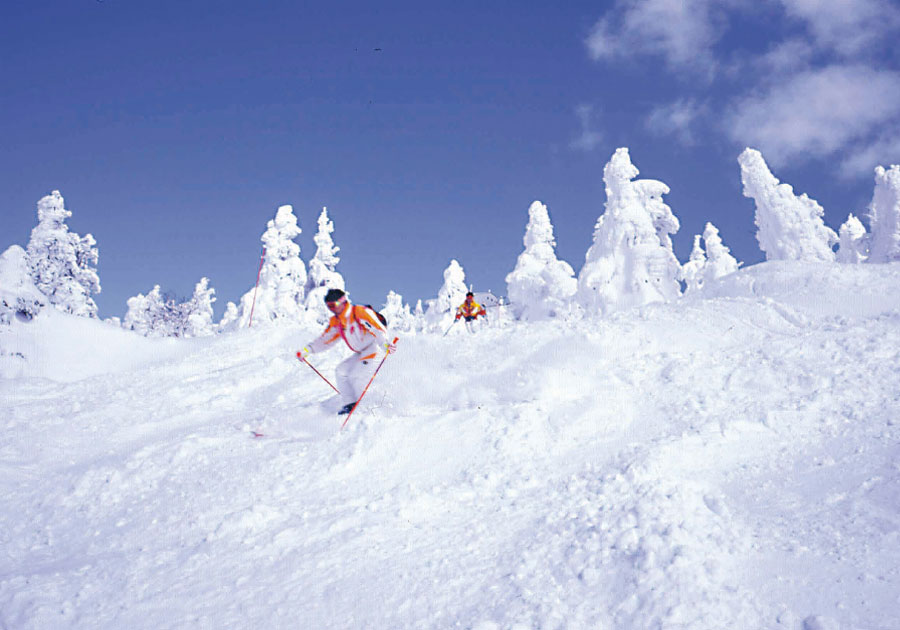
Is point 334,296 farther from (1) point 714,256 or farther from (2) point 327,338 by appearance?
(1) point 714,256

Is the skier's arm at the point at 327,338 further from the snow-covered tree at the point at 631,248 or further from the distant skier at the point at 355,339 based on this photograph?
the snow-covered tree at the point at 631,248

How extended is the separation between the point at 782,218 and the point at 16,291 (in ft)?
148

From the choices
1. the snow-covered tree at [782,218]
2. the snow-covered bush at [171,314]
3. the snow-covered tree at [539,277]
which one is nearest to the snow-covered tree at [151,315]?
the snow-covered bush at [171,314]

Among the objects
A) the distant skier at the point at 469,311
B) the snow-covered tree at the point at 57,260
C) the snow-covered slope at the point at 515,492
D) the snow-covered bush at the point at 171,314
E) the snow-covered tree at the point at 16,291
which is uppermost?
the snow-covered bush at the point at 171,314

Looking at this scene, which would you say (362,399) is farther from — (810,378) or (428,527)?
(810,378)

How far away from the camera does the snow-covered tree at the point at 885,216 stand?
35938mm

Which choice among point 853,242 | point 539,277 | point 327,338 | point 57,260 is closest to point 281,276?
point 57,260

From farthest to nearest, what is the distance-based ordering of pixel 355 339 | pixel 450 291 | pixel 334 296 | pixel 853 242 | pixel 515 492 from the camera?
pixel 450 291 < pixel 853 242 < pixel 355 339 < pixel 334 296 < pixel 515 492

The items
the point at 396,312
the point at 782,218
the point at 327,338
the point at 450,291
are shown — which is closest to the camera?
the point at 327,338

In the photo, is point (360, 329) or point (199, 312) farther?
point (199, 312)

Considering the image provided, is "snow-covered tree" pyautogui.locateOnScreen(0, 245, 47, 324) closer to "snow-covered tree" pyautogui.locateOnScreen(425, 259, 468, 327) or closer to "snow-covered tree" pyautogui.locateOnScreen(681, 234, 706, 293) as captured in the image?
"snow-covered tree" pyautogui.locateOnScreen(425, 259, 468, 327)

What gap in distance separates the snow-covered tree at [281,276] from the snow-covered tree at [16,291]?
17.7m

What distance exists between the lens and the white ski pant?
6.98m

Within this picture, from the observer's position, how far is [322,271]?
3991cm
